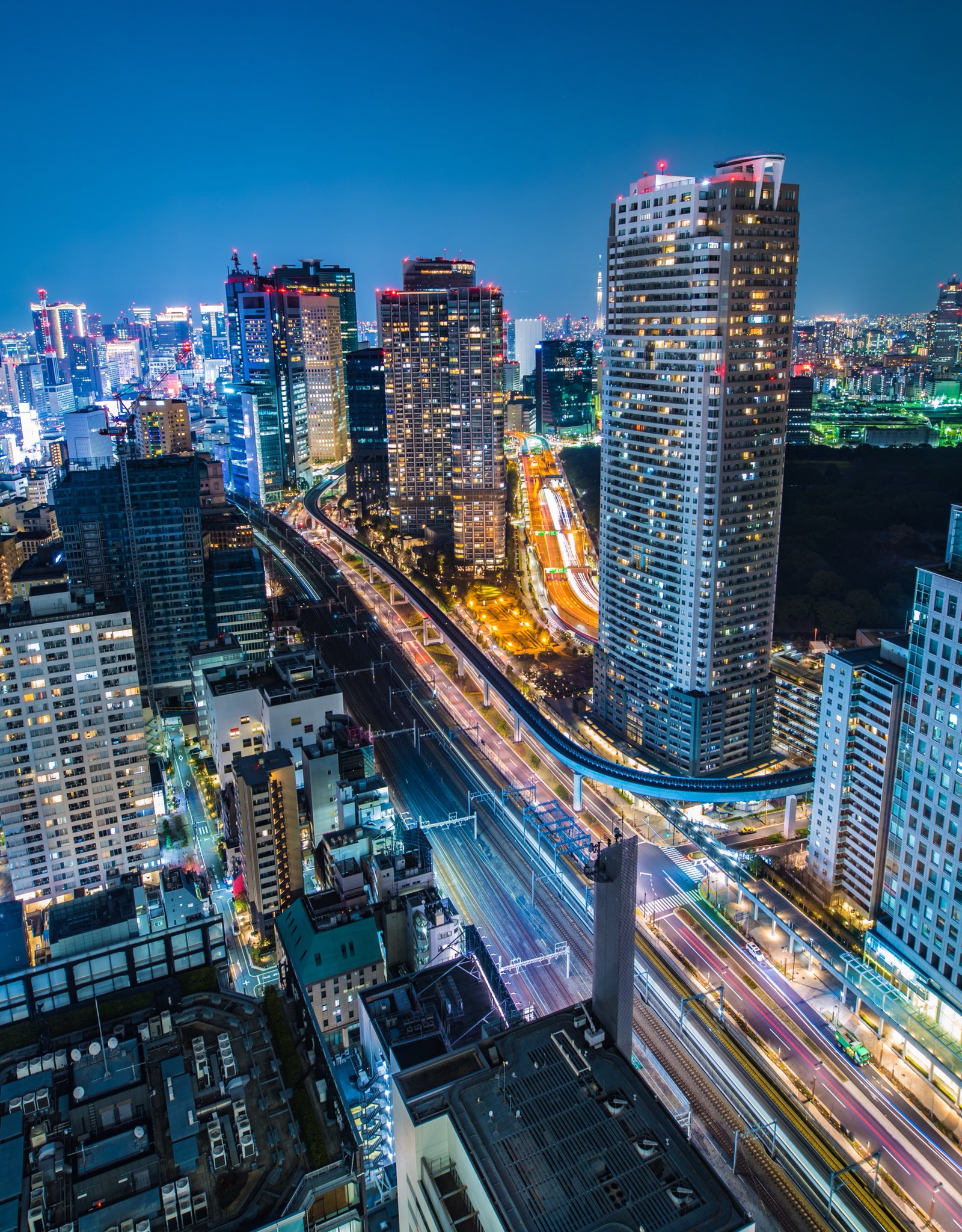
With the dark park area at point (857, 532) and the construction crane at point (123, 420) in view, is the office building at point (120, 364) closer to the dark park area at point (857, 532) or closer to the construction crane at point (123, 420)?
the construction crane at point (123, 420)

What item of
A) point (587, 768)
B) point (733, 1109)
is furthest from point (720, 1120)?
point (587, 768)

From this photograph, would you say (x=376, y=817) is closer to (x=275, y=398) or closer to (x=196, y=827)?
(x=196, y=827)

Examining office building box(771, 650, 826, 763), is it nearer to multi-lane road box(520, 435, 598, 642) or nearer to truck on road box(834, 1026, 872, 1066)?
multi-lane road box(520, 435, 598, 642)

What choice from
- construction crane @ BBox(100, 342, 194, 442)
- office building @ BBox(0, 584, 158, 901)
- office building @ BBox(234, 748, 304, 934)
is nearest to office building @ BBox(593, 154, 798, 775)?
office building @ BBox(234, 748, 304, 934)

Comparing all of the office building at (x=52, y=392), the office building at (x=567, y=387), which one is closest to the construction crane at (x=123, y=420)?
the office building at (x=52, y=392)

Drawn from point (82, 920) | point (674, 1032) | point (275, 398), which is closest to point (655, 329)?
point (674, 1032)
